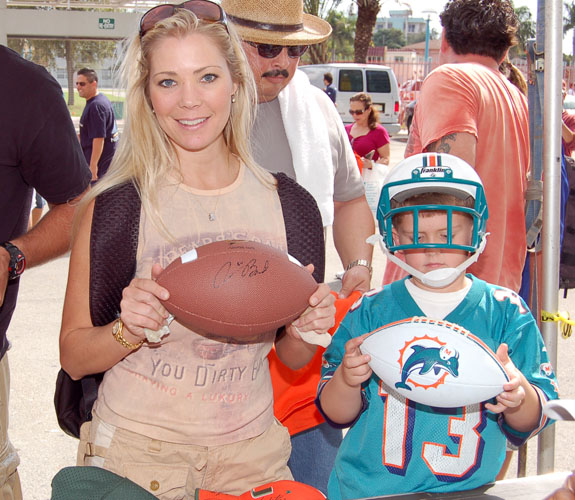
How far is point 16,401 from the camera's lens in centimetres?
452

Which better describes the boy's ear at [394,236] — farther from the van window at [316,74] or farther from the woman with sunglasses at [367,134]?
the van window at [316,74]

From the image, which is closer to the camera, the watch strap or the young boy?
the young boy

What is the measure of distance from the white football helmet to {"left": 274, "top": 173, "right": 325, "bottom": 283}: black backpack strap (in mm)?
208

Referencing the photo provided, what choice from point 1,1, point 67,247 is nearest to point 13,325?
point 1,1

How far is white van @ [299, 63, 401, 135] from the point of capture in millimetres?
21719

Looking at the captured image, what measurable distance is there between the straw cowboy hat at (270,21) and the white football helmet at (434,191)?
1.16m

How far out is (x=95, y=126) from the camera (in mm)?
9000

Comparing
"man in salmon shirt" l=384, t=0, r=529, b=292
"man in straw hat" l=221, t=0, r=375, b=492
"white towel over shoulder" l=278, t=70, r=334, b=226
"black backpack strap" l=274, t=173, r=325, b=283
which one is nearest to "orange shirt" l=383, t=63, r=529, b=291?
"man in salmon shirt" l=384, t=0, r=529, b=292

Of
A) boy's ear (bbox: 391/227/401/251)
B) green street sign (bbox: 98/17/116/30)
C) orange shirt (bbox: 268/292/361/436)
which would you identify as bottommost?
orange shirt (bbox: 268/292/361/436)

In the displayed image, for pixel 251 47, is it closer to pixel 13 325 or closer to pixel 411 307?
pixel 411 307

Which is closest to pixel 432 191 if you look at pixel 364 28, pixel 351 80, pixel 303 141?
pixel 303 141

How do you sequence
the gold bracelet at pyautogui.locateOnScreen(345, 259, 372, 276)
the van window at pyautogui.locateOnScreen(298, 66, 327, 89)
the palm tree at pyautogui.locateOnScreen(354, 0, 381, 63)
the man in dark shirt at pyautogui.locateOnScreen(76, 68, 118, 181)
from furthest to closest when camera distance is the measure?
the palm tree at pyautogui.locateOnScreen(354, 0, 381, 63), the van window at pyautogui.locateOnScreen(298, 66, 327, 89), the man in dark shirt at pyautogui.locateOnScreen(76, 68, 118, 181), the gold bracelet at pyautogui.locateOnScreen(345, 259, 372, 276)

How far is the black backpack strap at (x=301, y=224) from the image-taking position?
200 centimetres

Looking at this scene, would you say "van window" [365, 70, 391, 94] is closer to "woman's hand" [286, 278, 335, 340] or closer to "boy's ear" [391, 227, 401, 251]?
"boy's ear" [391, 227, 401, 251]
